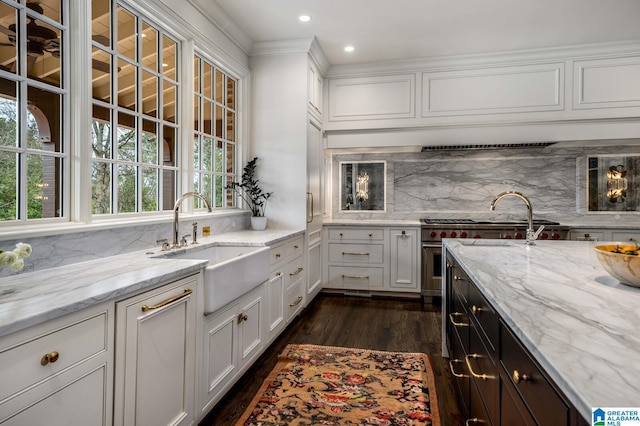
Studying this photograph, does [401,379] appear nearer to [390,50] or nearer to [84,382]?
[84,382]

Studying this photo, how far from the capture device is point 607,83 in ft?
12.2

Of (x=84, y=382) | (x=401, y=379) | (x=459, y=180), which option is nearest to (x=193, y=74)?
(x=84, y=382)

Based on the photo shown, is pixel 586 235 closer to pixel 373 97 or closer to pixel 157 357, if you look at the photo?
pixel 373 97

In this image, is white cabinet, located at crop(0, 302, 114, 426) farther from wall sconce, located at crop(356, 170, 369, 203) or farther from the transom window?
wall sconce, located at crop(356, 170, 369, 203)

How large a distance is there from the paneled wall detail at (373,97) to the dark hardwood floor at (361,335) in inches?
83.3

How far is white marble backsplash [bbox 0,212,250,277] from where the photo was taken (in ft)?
5.04

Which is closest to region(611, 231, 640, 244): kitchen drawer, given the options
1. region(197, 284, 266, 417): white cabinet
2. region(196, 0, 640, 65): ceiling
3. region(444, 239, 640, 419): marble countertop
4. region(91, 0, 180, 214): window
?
region(196, 0, 640, 65): ceiling

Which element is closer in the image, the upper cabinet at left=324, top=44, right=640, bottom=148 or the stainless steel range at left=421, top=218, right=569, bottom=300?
the upper cabinet at left=324, top=44, right=640, bottom=148

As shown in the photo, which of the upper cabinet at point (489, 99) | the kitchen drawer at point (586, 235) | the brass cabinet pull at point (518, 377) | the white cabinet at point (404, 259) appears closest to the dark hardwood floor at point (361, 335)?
the white cabinet at point (404, 259)

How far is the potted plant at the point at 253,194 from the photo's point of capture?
11.2 feet

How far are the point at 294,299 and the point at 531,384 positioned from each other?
255 centimetres

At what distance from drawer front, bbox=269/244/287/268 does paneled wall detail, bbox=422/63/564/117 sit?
235 cm

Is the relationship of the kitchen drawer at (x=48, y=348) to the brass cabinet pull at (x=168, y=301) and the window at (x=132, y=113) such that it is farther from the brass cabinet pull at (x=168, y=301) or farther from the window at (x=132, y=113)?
the window at (x=132, y=113)

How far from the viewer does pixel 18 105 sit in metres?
1.59
